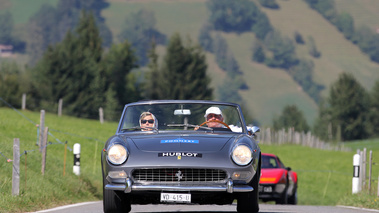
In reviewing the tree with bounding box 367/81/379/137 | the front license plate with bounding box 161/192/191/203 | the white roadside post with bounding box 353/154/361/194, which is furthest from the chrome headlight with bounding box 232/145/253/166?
the tree with bounding box 367/81/379/137

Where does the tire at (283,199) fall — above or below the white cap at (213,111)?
below

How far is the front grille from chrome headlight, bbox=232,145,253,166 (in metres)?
0.23

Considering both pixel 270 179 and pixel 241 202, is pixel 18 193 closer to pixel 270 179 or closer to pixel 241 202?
pixel 241 202

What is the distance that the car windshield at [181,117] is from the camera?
10.9 metres

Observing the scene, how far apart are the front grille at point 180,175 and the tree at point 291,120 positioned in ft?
418

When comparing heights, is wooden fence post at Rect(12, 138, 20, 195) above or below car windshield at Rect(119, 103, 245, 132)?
below

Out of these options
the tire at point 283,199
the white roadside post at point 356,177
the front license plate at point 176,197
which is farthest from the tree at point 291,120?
the front license plate at point 176,197

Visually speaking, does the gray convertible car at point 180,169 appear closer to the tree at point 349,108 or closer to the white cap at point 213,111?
the white cap at point 213,111

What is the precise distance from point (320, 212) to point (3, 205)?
513 cm

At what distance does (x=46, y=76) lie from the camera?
3541 inches

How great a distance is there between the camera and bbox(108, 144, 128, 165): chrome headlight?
960 cm

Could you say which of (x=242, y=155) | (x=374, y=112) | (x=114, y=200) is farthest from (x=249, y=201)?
(x=374, y=112)

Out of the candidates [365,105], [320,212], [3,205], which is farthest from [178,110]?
[365,105]

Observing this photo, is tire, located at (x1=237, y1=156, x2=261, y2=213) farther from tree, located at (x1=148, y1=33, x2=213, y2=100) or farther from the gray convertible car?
tree, located at (x1=148, y1=33, x2=213, y2=100)
